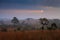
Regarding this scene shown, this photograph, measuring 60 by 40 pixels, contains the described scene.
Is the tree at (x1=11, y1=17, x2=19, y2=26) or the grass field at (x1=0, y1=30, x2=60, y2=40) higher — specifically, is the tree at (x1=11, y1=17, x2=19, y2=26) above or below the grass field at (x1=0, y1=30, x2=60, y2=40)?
above

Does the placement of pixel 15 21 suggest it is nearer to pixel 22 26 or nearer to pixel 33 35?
pixel 22 26

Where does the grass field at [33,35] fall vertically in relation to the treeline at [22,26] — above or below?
below

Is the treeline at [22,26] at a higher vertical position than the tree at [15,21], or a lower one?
lower

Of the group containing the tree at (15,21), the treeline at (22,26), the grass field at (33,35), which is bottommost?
the grass field at (33,35)

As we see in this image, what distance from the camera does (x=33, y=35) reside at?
1.14 metres

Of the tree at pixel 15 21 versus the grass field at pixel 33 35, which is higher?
the tree at pixel 15 21

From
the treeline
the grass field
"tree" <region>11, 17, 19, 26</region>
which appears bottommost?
the grass field

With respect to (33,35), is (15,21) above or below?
above

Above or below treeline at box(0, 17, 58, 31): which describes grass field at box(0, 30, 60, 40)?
below

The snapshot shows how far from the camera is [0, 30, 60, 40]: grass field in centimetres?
109

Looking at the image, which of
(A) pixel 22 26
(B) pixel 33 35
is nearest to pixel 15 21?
(A) pixel 22 26

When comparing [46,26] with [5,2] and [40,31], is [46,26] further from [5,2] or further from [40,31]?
[5,2]

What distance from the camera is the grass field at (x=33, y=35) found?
3.57 ft

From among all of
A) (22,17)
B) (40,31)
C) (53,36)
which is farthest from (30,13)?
(53,36)
